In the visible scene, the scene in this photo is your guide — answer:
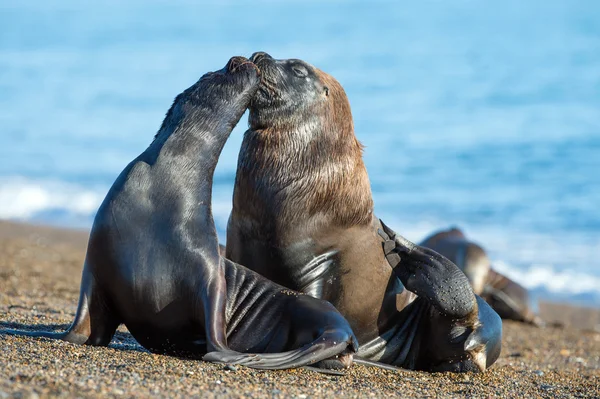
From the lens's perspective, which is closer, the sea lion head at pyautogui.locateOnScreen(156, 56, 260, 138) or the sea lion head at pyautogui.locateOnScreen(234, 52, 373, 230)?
the sea lion head at pyautogui.locateOnScreen(156, 56, 260, 138)

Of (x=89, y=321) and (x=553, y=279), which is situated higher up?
(x=89, y=321)

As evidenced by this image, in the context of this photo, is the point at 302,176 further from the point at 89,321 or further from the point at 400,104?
the point at 400,104

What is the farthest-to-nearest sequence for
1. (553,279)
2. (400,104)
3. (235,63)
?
(400,104)
(553,279)
(235,63)

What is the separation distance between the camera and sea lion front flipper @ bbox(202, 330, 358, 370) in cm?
525

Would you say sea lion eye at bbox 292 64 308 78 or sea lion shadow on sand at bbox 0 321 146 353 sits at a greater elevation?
sea lion eye at bbox 292 64 308 78

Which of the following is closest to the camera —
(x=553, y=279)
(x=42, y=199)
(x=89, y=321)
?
(x=89, y=321)

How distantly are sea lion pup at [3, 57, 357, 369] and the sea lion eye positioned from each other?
0.96 meters

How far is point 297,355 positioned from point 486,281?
7.32 m

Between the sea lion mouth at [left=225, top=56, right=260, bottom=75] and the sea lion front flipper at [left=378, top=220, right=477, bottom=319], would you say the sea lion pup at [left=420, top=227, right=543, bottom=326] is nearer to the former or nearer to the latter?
the sea lion front flipper at [left=378, top=220, right=477, bottom=319]

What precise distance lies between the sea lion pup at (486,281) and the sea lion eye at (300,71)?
5.76m

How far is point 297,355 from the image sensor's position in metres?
5.40

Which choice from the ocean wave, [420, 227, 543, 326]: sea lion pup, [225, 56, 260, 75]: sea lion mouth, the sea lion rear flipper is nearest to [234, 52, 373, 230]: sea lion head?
[225, 56, 260, 75]: sea lion mouth

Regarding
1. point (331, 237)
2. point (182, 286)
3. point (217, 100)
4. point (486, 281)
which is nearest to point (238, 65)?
point (217, 100)

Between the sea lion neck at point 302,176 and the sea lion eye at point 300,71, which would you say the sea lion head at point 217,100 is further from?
the sea lion eye at point 300,71
